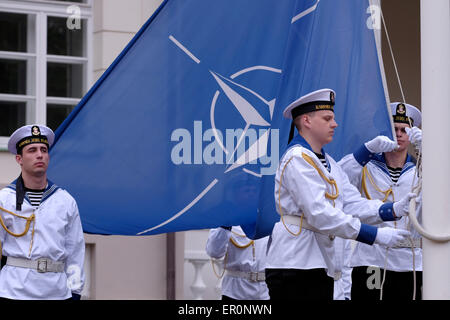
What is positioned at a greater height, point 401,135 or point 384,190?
point 401,135

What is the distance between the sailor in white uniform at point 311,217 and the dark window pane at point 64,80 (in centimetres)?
534

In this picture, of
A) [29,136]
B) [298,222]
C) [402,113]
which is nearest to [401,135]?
[402,113]

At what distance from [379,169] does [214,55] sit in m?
1.48

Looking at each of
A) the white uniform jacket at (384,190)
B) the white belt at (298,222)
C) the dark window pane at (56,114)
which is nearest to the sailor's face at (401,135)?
the white uniform jacket at (384,190)

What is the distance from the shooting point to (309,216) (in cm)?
657

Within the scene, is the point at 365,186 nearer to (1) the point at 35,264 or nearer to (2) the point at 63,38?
(1) the point at 35,264

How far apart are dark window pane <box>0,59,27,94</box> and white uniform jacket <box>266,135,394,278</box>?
17.9ft

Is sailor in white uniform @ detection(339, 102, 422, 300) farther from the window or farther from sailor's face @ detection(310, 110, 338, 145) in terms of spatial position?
the window

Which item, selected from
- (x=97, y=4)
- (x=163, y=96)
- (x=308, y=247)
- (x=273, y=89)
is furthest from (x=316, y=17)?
(x=97, y=4)

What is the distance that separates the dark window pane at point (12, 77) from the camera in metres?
11.7

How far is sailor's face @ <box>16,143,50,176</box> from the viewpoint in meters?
7.46

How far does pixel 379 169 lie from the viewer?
8.41m

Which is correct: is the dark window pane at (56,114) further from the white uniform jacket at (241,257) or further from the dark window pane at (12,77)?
the white uniform jacket at (241,257)

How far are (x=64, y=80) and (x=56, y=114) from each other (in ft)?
1.26
